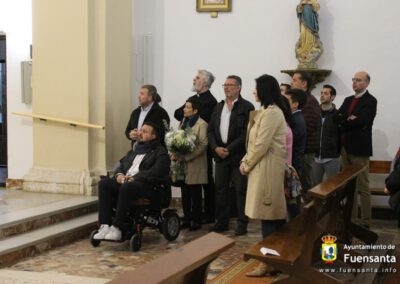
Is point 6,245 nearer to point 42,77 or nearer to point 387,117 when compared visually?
point 42,77

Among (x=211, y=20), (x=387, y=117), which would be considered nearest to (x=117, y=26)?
(x=211, y=20)

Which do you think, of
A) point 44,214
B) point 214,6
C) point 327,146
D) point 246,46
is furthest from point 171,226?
point 214,6

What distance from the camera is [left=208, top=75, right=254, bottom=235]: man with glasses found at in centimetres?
589

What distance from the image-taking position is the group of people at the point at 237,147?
14.8ft

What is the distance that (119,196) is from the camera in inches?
206

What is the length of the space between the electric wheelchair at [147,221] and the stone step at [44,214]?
26.3 inches

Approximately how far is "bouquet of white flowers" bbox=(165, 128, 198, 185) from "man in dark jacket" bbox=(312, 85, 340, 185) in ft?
4.76

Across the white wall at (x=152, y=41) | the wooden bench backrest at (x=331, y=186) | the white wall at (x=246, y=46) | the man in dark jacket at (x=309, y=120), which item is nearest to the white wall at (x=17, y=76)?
the white wall at (x=246, y=46)

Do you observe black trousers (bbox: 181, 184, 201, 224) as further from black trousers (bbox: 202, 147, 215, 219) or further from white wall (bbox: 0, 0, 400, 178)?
white wall (bbox: 0, 0, 400, 178)

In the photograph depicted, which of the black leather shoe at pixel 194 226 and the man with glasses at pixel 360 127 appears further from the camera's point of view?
the black leather shoe at pixel 194 226

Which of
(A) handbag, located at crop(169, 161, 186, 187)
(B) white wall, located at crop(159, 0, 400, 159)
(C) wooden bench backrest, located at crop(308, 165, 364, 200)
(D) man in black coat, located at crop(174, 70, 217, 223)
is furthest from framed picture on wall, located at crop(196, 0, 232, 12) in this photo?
(C) wooden bench backrest, located at crop(308, 165, 364, 200)

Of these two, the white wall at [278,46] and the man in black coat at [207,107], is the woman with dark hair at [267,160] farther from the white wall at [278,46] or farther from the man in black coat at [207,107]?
the white wall at [278,46]

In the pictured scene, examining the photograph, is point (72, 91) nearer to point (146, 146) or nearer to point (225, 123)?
point (146, 146)

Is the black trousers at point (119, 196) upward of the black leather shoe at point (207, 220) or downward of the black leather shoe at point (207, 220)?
upward
